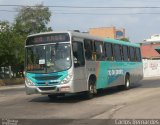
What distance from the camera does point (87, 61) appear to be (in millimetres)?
20000

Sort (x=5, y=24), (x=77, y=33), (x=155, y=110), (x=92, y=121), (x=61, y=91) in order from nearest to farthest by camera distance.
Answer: (x=92, y=121)
(x=155, y=110)
(x=61, y=91)
(x=77, y=33)
(x=5, y=24)

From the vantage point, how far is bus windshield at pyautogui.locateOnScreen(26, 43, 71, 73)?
1841 cm

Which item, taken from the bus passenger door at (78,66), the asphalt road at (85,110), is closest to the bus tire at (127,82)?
the asphalt road at (85,110)

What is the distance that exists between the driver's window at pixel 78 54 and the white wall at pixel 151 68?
1359 inches

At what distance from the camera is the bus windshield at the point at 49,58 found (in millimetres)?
18406

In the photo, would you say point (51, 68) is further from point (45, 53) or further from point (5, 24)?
point (5, 24)

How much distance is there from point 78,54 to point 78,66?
0.55 m

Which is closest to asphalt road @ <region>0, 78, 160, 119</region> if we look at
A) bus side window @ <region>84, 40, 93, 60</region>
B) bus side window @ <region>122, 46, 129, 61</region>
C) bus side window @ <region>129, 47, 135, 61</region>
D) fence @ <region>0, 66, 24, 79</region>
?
bus side window @ <region>84, 40, 93, 60</region>

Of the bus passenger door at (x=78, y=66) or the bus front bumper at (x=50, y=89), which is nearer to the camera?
the bus front bumper at (x=50, y=89)

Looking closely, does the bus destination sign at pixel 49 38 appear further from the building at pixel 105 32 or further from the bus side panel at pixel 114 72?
the building at pixel 105 32

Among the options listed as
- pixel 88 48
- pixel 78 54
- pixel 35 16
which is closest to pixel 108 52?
pixel 88 48

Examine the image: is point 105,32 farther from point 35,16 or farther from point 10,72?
point 10,72

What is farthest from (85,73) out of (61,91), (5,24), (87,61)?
(5,24)

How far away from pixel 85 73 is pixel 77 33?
5.94 feet
